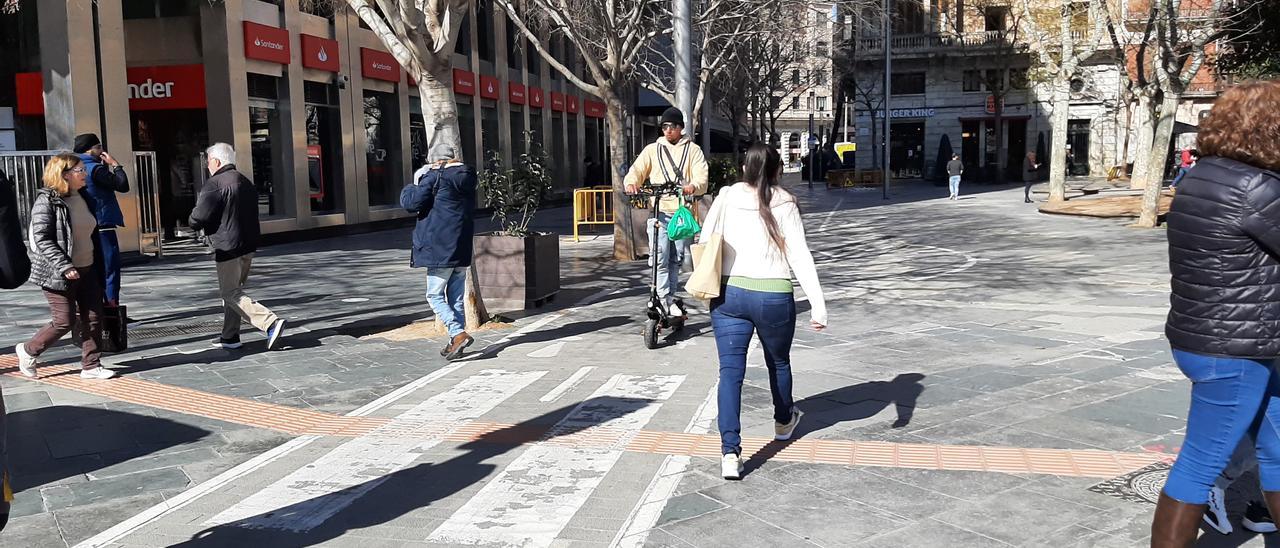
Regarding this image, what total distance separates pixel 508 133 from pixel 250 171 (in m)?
13.6

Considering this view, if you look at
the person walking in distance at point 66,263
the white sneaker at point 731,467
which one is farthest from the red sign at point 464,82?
the white sneaker at point 731,467

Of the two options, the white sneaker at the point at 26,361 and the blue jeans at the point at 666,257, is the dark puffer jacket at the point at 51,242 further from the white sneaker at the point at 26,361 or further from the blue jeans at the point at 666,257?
the blue jeans at the point at 666,257

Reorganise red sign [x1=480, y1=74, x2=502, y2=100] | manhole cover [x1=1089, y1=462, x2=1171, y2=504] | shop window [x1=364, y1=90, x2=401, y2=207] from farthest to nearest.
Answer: red sign [x1=480, y1=74, x2=502, y2=100], shop window [x1=364, y1=90, x2=401, y2=207], manhole cover [x1=1089, y1=462, x2=1171, y2=504]

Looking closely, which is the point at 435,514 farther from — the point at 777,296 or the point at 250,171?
the point at 250,171

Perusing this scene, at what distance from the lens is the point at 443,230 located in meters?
8.18

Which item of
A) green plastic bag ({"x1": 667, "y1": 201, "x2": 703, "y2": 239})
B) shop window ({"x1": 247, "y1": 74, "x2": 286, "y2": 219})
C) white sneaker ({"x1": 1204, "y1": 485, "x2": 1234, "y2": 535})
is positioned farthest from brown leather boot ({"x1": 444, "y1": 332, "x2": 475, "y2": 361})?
shop window ({"x1": 247, "y1": 74, "x2": 286, "y2": 219})

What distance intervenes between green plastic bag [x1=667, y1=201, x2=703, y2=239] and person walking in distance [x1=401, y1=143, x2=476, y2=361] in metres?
1.66

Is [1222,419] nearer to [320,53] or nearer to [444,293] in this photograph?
[444,293]

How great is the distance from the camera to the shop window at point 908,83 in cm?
5491

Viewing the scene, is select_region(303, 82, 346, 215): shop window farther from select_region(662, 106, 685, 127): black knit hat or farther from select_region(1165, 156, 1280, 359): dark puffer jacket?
select_region(1165, 156, 1280, 359): dark puffer jacket

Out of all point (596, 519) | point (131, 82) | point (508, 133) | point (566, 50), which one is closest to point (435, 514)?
point (596, 519)

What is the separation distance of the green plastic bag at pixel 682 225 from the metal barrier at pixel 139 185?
12.4m

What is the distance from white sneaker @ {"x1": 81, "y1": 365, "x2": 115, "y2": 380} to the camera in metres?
7.55

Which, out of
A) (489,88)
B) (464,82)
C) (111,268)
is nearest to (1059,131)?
(464,82)
